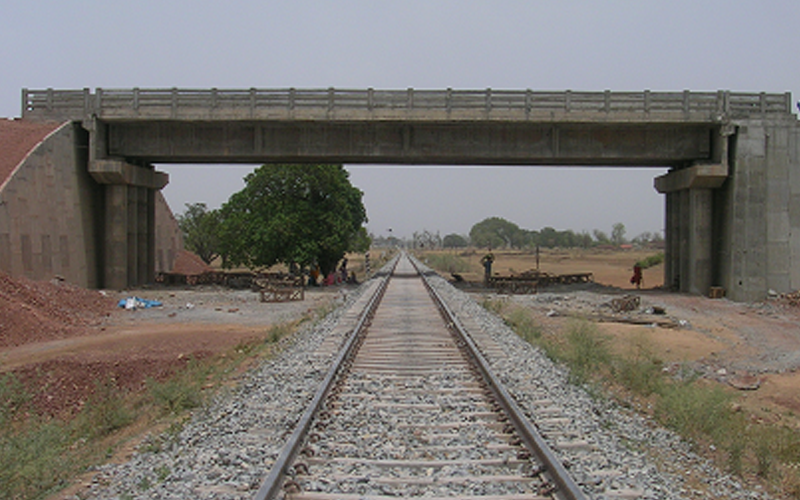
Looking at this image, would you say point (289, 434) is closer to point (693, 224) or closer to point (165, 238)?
point (693, 224)

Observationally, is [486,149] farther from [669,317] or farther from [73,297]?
[73,297]

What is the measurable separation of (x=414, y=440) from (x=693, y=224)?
2476 centimetres

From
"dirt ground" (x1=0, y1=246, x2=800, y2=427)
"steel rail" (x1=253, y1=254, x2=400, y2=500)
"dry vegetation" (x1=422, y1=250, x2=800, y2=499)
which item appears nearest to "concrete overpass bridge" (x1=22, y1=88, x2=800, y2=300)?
"dirt ground" (x1=0, y1=246, x2=800, y2=427)

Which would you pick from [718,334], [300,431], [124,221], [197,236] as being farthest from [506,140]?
[197,236]

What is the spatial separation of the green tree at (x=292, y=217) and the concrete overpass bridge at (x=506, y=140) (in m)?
6.06

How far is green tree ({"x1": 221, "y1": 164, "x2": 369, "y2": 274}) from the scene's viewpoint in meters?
33.6

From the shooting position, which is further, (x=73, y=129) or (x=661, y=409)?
(x=73, y=129)

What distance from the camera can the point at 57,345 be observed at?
50.0ft

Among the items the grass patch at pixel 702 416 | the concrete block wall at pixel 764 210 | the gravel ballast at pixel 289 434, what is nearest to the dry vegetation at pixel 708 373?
the grass patch at pixel 702 416

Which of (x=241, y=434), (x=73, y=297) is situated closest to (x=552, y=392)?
(x=241, y=434)

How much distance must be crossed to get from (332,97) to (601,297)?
1452 cm

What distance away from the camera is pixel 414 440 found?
6383mm

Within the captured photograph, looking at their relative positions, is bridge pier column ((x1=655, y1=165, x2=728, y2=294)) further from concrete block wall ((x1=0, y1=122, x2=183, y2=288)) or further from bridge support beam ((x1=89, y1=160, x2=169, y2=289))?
concrete block wall ((x1=0, y1=122, x2=183, y2=288))

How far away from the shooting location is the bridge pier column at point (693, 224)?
1039 inches
